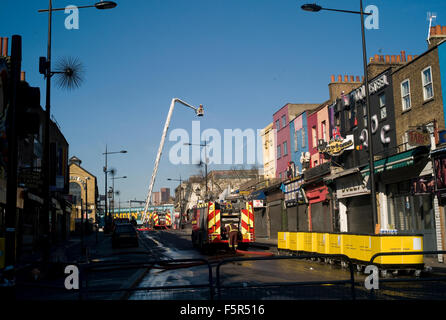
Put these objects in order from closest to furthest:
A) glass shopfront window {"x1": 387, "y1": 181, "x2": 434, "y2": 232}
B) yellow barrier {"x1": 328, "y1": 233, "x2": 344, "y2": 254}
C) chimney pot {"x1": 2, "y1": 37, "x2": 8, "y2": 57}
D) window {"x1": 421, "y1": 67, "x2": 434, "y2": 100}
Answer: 1. yellow barrier {"x1": 328, "y1": 233, "x2": 344, "y2": 254}
2. window {"x1": 421, "y1": 67, "x2": 434, "y2": 100}
3. glass shopfront window {"x1": 387, "y1": 181, "x2": 434, "y2": 232}
4. chimney pot {"x1": 2, "y1": 37, "x2": 8, "y2": 57}

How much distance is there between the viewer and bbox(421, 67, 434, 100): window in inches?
882

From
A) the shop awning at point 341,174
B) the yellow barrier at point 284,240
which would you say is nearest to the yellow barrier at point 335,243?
the yellow barrier at point 284,240

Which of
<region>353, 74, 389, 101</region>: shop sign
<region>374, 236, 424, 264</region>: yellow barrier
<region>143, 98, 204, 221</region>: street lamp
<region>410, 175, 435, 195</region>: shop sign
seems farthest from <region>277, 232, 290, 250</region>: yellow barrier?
<region>143, 98, 204, 221</region>: street lamp

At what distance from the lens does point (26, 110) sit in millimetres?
6469

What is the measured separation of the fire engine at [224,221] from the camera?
24.0 metres

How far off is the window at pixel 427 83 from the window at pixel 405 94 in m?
1.43

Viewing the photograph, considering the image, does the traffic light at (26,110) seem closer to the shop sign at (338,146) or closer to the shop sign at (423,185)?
the shop sign at (423,185)

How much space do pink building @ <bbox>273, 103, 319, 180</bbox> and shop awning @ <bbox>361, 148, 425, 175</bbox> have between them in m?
18.1

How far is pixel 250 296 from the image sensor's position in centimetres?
804

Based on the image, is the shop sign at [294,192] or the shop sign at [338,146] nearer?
the shop sign at [338,146]

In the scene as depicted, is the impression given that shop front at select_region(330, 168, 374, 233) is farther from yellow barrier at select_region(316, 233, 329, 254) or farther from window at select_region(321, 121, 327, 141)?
yellow barrier at select_region(316, 233, 329, 254)

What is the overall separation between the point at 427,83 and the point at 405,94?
2.08m
